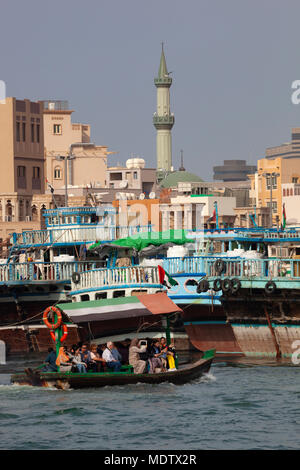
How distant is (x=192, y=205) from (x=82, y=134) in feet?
254

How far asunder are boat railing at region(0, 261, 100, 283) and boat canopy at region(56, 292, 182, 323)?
38.5 ft

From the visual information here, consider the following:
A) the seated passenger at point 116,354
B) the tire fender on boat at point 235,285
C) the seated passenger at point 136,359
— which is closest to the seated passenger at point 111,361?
the seated passenger at point 116,354

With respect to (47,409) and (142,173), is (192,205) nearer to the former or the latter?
(47,409)

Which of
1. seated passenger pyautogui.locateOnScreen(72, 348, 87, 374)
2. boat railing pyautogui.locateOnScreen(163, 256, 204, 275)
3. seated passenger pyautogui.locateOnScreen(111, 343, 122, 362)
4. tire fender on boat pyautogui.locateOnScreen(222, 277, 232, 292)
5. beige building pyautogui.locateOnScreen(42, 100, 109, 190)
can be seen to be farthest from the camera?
beige building pyautogui.locateOnScreen(42, 100, 109, 190)

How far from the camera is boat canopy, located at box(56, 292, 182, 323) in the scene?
39594mm

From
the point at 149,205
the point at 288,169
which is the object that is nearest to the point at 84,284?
the point at 149,205

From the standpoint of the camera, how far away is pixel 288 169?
408 ft

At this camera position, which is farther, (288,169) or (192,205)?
(288,169)

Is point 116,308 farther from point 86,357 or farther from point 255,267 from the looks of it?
point 255,267

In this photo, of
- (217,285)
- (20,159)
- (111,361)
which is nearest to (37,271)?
(217,285)

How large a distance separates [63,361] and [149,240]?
15700 mm

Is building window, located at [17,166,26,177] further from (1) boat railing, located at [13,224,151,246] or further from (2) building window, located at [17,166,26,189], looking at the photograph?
(1) boat railing, located at [13,224,151,246]

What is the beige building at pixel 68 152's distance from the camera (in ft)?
451

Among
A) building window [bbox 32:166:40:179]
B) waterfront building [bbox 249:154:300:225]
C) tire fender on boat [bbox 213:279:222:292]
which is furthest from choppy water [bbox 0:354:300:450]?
waterfront building [bbox 249:154:300:225]
